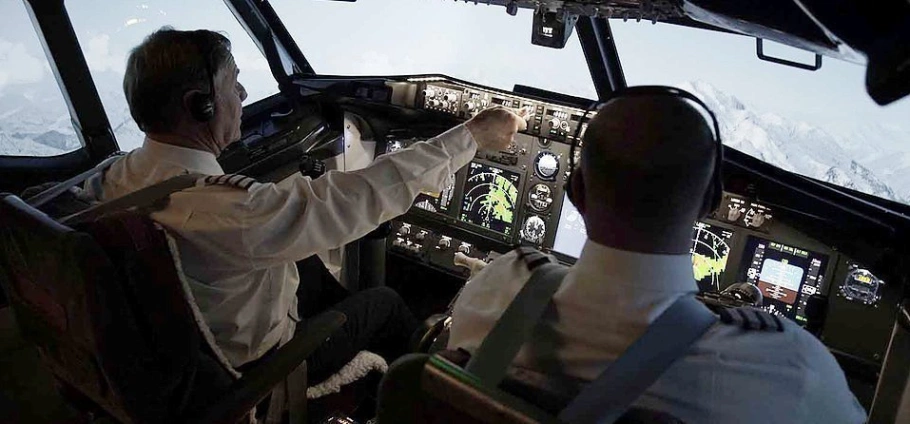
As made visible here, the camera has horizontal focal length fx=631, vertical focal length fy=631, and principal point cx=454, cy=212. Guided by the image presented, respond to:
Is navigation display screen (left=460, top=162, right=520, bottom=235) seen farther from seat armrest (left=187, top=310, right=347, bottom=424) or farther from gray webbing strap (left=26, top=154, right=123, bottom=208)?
gray webbing strap (left=26, top=154, right=123, bottom=208)

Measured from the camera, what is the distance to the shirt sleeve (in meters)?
1.25

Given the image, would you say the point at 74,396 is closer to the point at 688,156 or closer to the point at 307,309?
the point at 307,309

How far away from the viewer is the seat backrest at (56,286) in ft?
3.50

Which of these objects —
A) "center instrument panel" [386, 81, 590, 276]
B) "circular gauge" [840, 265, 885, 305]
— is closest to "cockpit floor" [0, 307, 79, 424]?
"center instrument panel" [386, 81, 590, 276]

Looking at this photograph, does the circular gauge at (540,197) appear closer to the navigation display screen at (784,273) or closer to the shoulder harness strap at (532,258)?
the navigation display screen at (784,273)

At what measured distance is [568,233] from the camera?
90.8 inches

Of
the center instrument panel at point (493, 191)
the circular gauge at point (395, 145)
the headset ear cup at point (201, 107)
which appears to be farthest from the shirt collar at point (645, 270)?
the circular gauge at point (395, 145)

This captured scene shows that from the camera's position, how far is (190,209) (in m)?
1.25

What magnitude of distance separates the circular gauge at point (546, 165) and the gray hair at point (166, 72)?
4.14ft

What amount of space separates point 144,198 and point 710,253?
65.8 inches

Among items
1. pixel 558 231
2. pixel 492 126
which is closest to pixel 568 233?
pixel 558 231

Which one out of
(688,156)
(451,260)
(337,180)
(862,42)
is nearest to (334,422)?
(337,180)

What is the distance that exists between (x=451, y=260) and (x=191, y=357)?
4.82 ft

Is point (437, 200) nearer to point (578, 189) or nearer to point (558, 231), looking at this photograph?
point (558, 231)
